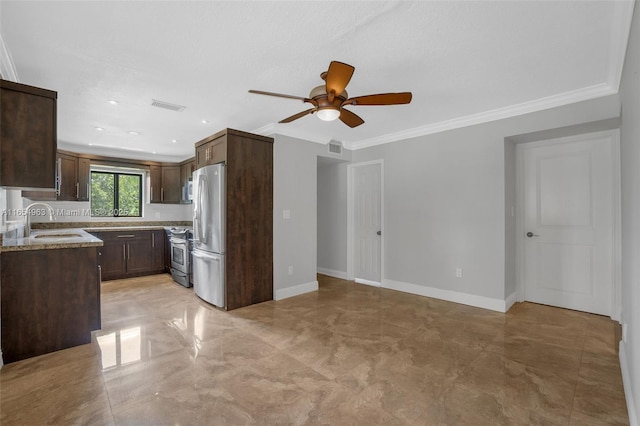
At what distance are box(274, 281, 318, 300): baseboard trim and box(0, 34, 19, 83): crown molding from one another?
11.4 ft

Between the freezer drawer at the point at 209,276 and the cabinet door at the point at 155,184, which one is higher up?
the cabinet door at the point at 155,184

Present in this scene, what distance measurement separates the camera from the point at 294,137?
174 inches

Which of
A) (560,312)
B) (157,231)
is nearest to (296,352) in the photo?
(560,312)

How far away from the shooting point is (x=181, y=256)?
4.99m

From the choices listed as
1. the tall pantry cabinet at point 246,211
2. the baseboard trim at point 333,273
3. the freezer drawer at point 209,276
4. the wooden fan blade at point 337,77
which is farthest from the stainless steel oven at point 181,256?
the wooden fan blade at point 337,77

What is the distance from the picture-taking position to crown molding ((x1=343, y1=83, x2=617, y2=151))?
2.98 metres

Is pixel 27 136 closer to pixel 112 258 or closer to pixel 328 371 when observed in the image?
pixel 328 371

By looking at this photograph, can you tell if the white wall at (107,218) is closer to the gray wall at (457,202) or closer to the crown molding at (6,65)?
the crown molding at (6,65)

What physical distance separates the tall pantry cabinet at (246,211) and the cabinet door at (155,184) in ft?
8.03

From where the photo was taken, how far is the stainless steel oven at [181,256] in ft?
15.9

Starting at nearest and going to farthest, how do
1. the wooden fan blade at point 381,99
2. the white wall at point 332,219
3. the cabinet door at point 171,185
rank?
the wooden fan blade at point 381,99, the white wall at point 332,219, the cabinet door at point 171,185

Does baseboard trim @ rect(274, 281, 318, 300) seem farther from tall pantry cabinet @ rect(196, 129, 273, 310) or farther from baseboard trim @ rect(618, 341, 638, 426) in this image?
baseboard trim @ rect(618, 341, 638, 426)

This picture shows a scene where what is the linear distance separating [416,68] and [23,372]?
397cm

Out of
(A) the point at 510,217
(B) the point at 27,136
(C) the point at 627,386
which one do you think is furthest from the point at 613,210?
(B) the point at 27,136
